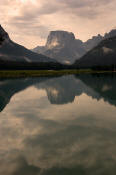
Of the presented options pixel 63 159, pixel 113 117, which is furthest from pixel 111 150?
pixel 113 117

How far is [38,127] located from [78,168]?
1095 centimetres

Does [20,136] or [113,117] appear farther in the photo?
[113,117]

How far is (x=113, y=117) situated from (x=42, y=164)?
16.6 metres

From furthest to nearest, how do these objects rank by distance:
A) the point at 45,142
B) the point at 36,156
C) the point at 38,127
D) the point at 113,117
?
the point at 113,117, the point at 38,127, the point at 45,142, the point at 36,156

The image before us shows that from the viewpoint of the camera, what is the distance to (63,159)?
47.6 feet

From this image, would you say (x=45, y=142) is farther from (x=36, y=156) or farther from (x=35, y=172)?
(x=35, y=172)

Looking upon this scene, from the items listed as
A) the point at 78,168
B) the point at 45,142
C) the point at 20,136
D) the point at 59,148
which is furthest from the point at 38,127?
the point at 78,168

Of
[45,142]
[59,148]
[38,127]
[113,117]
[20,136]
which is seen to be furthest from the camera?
[113,117]

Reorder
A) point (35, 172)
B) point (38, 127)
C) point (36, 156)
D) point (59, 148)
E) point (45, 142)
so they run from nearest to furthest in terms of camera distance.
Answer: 1. point (35, 172)
2. point (36, 156)
3. point (59, 148)
4. point (45, 142)
5. point (38, 127)

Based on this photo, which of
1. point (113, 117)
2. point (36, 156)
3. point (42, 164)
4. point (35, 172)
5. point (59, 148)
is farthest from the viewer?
point (113, 117)

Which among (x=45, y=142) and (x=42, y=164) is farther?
(x=45, y=142)

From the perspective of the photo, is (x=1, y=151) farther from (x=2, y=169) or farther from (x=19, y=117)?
(x=19, y=117)

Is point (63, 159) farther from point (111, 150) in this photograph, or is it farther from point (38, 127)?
point (38, 127)

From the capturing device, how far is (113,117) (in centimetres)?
2702
